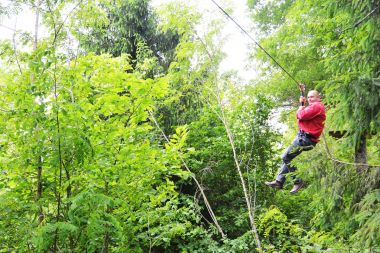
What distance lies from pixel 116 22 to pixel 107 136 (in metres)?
6.30

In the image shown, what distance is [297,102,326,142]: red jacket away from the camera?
13.0 feet

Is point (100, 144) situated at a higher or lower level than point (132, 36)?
lower

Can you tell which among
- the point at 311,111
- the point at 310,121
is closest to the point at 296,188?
the point at 310,121

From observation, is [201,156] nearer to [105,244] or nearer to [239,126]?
[239,126]

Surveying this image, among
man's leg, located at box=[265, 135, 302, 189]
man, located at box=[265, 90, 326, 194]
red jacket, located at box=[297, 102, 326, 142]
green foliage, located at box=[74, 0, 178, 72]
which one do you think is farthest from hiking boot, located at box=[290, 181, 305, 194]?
green foliage, located at box=[74, 0, 178, 72]

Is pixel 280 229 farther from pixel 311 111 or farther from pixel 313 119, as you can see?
pixel 311 111

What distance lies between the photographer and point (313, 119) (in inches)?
160

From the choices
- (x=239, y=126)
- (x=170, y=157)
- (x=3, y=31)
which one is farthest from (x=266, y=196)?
(x=3, y=31)

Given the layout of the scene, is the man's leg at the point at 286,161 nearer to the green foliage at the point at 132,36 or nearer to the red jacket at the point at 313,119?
the red jacket at the point at 313,119

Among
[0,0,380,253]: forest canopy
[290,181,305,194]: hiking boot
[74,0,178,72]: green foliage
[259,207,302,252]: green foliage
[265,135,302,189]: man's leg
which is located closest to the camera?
[0,0,380,253]: forest canopy

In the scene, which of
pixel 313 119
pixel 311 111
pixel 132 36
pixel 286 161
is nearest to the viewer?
pixel 311 111

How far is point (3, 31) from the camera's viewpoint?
112 inches

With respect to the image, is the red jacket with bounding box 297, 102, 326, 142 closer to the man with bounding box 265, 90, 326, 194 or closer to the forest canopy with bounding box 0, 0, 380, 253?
the man with bounding box 265, 90, 326, 194

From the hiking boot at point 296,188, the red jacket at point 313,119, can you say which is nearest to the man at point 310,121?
the red jacket at point 313,119
